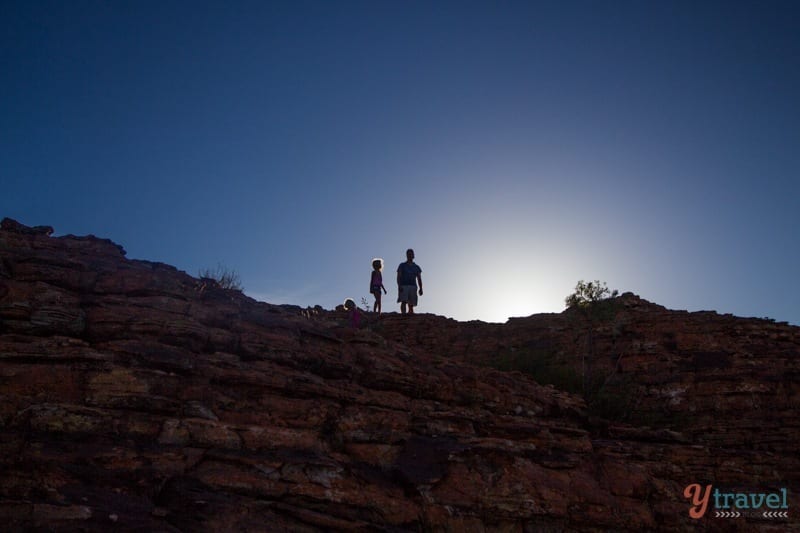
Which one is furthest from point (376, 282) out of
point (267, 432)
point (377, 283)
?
point (267, 432)

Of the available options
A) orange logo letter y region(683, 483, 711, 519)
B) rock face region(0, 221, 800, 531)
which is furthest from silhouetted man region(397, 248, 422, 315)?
orange logo letter y region(683, 483, 711, 519)

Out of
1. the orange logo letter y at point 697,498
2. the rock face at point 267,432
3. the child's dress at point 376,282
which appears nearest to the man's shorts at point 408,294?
the child's dress at point 376,282

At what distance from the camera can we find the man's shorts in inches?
746

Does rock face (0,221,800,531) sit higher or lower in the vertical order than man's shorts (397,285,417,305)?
lower

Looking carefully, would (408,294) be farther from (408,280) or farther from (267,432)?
(267,432)

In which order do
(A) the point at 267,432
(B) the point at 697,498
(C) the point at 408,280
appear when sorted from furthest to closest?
(C) the point at 408,280
(B) the point at 697,498
(A) the point at 267,432

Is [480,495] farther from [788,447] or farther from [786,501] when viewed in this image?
[788,447]

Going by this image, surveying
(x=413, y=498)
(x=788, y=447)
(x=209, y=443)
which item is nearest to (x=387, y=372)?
(x=413, y=498)

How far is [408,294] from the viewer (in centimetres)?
1895

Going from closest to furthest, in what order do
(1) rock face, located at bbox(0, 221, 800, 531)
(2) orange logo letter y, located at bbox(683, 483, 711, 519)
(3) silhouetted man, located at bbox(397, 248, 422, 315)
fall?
(1) rock face, located at bbox(0, 221, 800, 531)
(2) orange logo letter y, located at bbox(683, 483, 711, 519)
(3) silhouetted man, located at bbox(397, 248, 422, 315)

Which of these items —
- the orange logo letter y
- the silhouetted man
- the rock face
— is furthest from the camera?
the silhouetted man

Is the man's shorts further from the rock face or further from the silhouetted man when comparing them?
the rock face

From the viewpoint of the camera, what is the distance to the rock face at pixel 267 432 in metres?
6.23

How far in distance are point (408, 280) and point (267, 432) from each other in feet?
38.3
